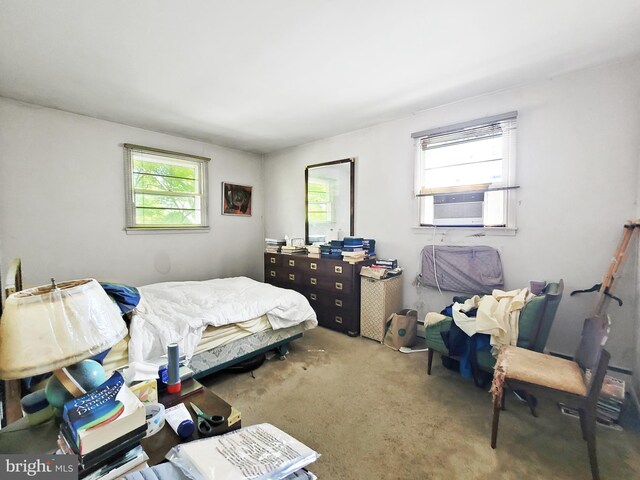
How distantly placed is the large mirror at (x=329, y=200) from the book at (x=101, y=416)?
314 centimetres

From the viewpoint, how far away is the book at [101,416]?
73cm

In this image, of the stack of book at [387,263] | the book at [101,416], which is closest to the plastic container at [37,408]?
the book at [101,416]

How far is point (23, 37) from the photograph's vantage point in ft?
5.97

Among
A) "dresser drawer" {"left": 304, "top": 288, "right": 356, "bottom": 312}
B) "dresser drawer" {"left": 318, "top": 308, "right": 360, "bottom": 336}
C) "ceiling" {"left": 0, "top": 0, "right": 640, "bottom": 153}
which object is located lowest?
"dresser drawer" {"left": 318, "top": 308, "right": 360, "bottom": 336}

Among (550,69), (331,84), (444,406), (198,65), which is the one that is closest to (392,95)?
(331,84)

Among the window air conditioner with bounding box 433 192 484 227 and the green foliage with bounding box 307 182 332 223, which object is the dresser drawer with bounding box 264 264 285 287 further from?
the window air conditioner with bounding box 433 192 484 227

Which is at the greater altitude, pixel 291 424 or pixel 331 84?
pixel 331 84

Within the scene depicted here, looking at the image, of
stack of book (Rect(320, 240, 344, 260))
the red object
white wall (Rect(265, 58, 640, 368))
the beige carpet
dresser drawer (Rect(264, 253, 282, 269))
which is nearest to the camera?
the red object

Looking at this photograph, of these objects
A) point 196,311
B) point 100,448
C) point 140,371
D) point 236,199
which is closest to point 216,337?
point 196,311

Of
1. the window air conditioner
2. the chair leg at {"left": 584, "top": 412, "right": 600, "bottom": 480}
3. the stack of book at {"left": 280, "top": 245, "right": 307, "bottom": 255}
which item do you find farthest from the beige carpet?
the stack of book at {"left": 280, "top": 245, "right": 307, "bottom": 255}

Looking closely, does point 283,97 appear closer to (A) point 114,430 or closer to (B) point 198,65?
(B) point 198,65

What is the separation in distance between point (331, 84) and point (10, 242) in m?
3.50

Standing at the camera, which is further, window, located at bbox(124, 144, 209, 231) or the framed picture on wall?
the framed picture on wall

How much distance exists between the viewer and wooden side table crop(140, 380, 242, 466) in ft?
2.88
